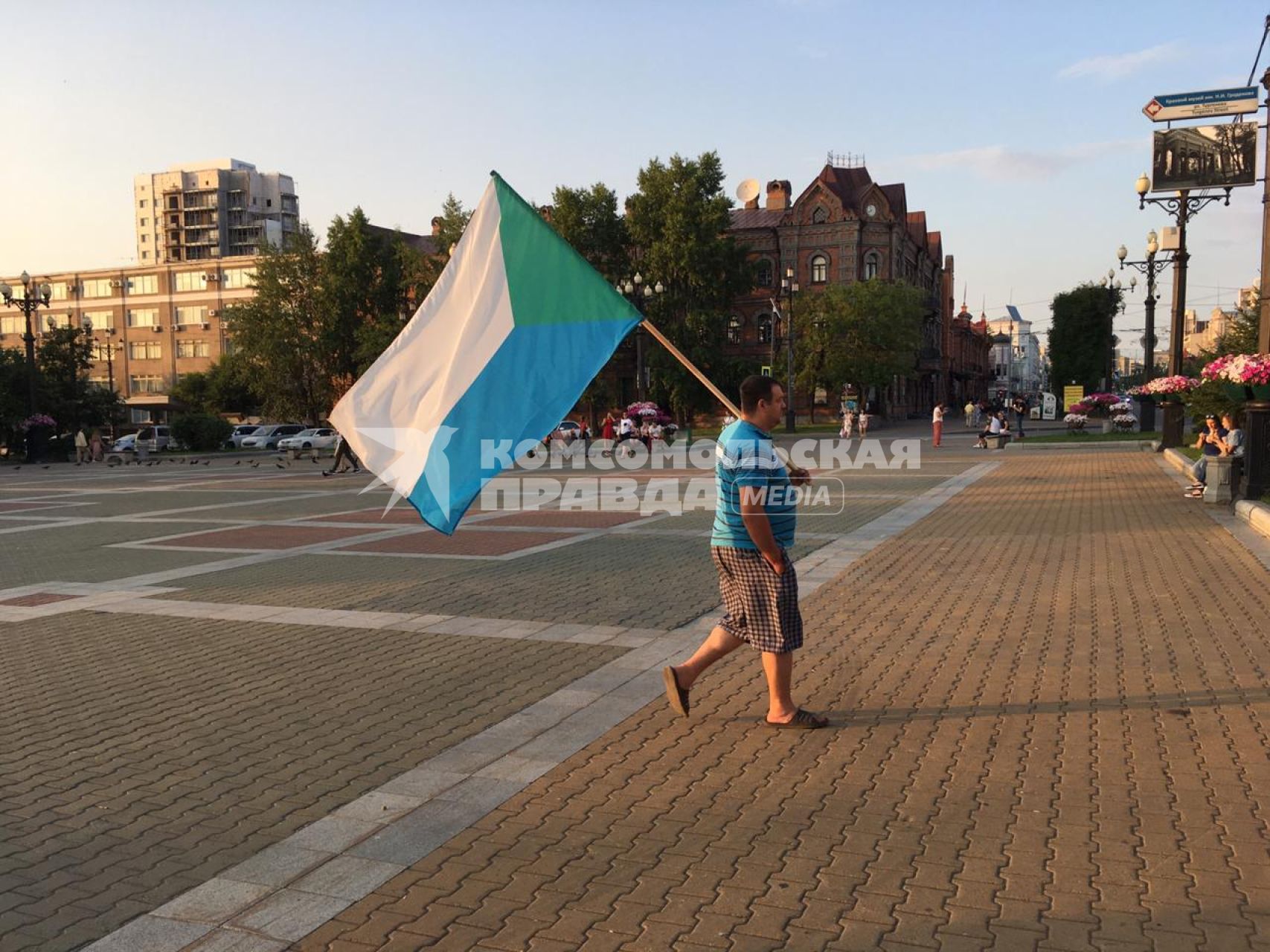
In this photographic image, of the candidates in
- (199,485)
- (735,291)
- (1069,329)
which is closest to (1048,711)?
(199,485)

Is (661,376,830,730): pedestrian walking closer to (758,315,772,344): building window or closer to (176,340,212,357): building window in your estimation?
(758,315,772,344): building window

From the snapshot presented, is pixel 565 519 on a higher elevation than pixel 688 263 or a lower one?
lower

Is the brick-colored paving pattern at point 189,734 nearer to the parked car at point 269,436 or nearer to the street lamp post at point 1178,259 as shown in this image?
the street lamp post at point 1178,259

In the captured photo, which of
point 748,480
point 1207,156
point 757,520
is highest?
point 1207,156

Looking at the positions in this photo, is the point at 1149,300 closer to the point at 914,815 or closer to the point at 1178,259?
the point at 1178,259

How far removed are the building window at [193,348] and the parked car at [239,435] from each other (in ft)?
102

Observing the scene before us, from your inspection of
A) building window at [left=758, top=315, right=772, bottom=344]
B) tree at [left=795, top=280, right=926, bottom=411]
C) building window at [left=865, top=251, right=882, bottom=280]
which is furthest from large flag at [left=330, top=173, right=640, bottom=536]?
building window at [left=865, top=251, right=882, bottom=280]

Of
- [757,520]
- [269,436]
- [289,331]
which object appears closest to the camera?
[757,520]

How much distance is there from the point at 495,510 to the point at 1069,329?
271 ft

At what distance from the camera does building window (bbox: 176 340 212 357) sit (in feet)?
299

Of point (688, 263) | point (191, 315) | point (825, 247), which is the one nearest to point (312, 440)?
point (688, 263)

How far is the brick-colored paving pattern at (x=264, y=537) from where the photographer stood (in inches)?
532

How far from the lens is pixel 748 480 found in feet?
16.6

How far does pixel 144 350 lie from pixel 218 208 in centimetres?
4922
